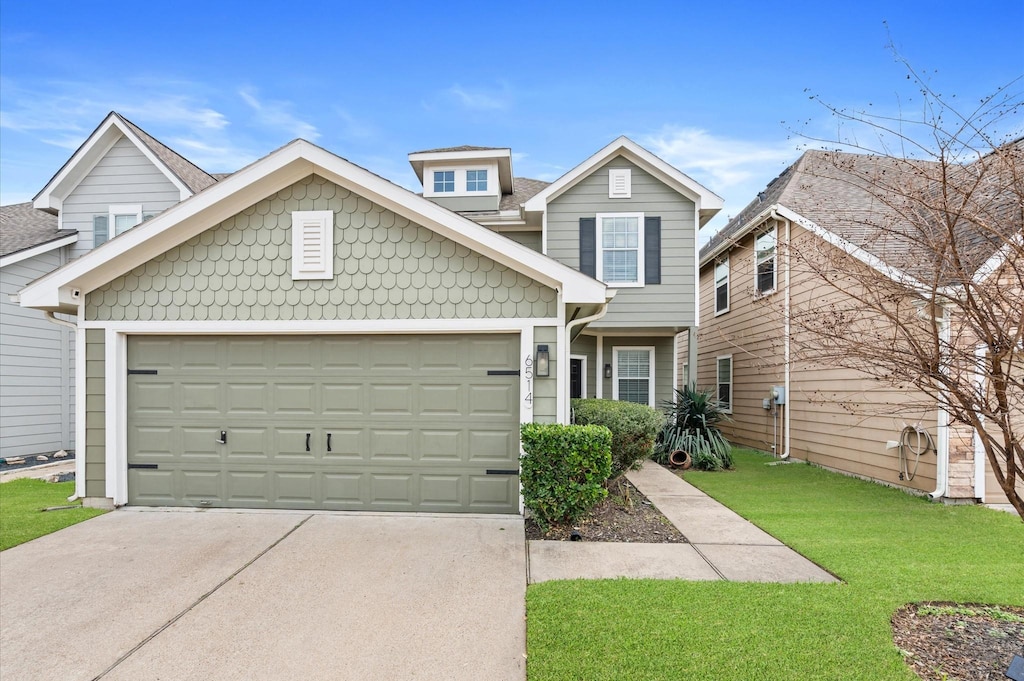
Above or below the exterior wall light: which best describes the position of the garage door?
below

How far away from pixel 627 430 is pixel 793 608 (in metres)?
3.25

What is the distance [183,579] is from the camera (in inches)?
174

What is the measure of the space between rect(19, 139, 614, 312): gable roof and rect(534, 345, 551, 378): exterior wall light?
703 mm

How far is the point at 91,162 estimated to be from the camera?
11.1m

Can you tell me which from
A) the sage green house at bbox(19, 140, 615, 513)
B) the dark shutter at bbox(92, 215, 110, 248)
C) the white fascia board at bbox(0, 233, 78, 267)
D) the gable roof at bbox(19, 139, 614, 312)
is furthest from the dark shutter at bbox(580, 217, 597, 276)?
the white fascia board at bbox(0, 233, 78, 267)

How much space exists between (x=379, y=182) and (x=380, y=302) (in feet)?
4.59

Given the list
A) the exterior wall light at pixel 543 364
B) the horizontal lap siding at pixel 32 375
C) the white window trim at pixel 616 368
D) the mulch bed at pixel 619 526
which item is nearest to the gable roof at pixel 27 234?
the horizontal lap siding at pixel 32 375

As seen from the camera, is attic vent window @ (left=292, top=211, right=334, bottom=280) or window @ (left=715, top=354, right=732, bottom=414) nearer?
attic vent window @ (left=292, top=211, right=334, bottom=280)

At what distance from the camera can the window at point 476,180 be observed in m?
12.8

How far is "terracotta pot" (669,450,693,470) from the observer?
10070 millimetres

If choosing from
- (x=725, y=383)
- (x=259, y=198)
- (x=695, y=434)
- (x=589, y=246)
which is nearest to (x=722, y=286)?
(x=725, y=383)

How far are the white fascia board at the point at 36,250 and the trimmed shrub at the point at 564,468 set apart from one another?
10.9 m

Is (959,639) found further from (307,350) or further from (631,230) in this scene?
(631,230)

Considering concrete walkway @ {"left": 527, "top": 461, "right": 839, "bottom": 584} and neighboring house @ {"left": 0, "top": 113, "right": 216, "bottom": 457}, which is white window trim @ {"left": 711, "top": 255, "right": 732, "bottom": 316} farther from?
neighboring house @ {"left": 0, "top": 113, "right": 216, "bottom": 457}
